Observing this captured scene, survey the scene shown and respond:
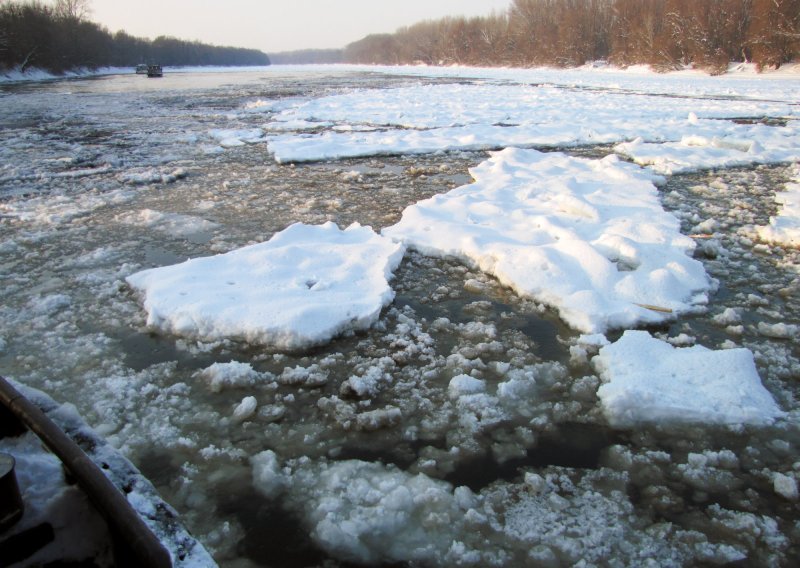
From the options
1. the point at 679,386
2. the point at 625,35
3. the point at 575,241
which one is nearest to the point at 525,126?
the point at 575,241

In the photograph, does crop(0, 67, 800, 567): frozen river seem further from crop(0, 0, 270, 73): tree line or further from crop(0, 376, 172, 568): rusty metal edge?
crop(0, 0, 270, 73): tree line

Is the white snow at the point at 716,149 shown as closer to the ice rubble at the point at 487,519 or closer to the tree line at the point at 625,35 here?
the ice rubble at the point at 487,519

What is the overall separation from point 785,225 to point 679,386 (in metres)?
3.68

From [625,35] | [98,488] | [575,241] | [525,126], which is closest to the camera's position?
[98,488]

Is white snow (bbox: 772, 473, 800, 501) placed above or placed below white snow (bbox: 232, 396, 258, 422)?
below

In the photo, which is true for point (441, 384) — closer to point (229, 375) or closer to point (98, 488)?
point (229, 375)

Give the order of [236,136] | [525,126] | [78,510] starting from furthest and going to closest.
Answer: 1. [525,126]
2. [236,136]
3. [78,510]

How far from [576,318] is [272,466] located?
2258 mm

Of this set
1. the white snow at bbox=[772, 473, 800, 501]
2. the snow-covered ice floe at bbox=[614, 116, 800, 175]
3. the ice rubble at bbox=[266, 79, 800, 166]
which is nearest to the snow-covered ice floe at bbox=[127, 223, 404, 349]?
the white snow at bbox=[772, 473, 800, 501]

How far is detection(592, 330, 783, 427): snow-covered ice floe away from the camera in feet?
8.26

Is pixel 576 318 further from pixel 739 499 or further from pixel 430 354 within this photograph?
pixel 739 499

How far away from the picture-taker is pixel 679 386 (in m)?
2.69

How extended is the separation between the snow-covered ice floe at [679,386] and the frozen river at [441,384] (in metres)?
0.02

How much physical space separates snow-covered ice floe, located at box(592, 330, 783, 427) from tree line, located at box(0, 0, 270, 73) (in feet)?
177
